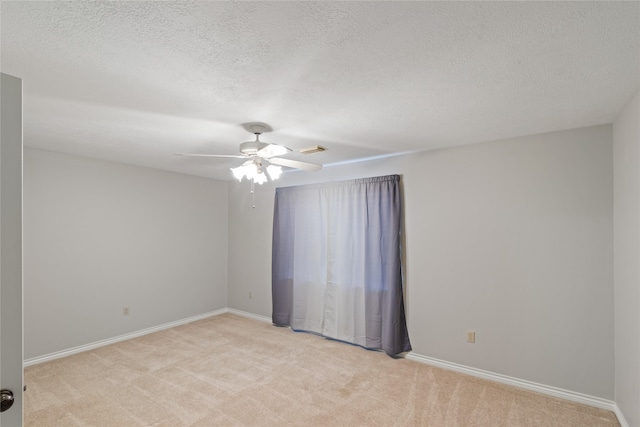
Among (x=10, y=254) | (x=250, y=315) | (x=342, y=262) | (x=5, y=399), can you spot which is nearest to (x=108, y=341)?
(x=250, y=315)

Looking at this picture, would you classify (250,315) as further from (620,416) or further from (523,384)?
(620,416)

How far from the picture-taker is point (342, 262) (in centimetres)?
419

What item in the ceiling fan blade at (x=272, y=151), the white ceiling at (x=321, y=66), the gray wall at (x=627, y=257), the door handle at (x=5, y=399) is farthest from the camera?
the ceiling fan blade at (x=272, y=151)

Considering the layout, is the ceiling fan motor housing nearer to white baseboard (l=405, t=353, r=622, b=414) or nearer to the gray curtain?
the gray curtain

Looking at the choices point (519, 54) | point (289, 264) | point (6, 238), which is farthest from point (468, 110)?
point (289, 264)

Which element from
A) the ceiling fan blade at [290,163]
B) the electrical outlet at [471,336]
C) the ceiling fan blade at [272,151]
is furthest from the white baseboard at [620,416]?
the ceiling fan blade at [272,151]

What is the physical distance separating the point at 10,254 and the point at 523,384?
381cm

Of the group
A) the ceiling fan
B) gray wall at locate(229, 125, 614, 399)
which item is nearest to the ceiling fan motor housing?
the ceiling fan

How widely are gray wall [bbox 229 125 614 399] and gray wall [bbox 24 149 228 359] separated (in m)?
2.56

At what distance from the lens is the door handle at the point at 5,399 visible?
965 mm

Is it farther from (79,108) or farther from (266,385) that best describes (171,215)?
(266,385)

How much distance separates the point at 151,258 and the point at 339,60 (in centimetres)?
415

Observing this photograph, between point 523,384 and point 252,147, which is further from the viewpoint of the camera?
point 523,384

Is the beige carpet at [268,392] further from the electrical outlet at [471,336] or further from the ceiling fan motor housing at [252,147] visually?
the ceiling fan motor housing at [252,147]
